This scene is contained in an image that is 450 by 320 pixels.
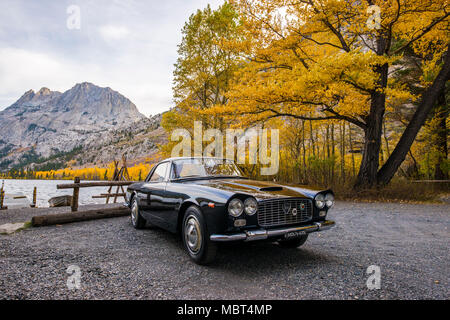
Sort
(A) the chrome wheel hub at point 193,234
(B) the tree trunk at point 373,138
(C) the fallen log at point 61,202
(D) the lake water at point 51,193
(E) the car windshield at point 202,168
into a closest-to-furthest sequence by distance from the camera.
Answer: (A) the chrome wheel hub at point 193,234, (E) the car windshield at point 202,168, (B) the tree trunk at point 373,138, (C) the fallen log at point 61,202, (D) the lake water at point 51,193

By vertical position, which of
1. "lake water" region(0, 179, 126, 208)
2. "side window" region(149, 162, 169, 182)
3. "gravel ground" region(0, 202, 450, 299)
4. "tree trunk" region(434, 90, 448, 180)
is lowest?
"lake water" region(0, 179, 126, 208)

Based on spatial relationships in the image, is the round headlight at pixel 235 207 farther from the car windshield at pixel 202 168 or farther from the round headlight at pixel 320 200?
the car windshield at pixel 202 168

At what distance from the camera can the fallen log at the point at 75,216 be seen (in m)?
5.79

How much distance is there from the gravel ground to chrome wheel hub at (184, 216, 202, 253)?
8.9 inches

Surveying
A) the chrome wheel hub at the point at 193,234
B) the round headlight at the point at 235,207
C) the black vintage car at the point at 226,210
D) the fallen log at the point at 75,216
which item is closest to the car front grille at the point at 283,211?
the black vintage car at the point at 226,210

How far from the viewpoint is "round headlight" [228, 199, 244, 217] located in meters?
2.95

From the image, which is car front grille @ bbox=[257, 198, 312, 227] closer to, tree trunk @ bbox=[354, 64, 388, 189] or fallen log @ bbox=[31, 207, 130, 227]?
fallen log @ bbox=[31, 207, 130, 227]

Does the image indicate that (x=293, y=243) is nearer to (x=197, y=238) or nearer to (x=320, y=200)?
(x=320, y=200)

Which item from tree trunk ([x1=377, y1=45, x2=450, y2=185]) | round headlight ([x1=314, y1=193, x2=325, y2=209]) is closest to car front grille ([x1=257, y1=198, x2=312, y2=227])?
round headlight ([x1=314, y1=193, x2=325, y2=209])

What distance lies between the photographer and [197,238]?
331cm

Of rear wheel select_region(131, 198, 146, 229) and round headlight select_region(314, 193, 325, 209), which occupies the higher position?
round headlight select_region(314, 193, 325, 209)

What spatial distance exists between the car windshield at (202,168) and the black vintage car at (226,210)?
2cm
